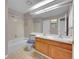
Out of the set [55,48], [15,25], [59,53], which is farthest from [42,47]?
[15,25]

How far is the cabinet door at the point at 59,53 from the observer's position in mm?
2290

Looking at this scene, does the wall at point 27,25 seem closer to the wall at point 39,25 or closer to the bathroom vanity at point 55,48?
the wall at point 39,25

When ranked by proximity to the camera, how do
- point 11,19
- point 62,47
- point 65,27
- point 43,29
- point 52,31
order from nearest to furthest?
point 62,47
point 65,27
point 52,31
point 43,29
point 11,19

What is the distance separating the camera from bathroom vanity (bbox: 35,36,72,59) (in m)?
2.30

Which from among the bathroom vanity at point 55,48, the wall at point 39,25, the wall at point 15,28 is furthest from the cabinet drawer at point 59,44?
the wall at point 15,28

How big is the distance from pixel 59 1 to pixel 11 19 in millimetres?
3634

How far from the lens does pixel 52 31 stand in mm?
4023

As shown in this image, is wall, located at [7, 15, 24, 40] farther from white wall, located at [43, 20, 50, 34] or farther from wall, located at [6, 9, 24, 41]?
white wall, located at [43, 20, 50, 34]

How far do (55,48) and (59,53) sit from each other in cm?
22

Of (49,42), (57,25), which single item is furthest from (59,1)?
(49,42)

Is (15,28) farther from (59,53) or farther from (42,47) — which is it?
(59,53)

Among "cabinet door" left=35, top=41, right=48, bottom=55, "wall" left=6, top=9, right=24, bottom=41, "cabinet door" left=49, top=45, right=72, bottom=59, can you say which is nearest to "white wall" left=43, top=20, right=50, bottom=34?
"cabinet door" left=35, top=41, right=48, bottom=55

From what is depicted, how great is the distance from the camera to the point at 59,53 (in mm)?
2588
